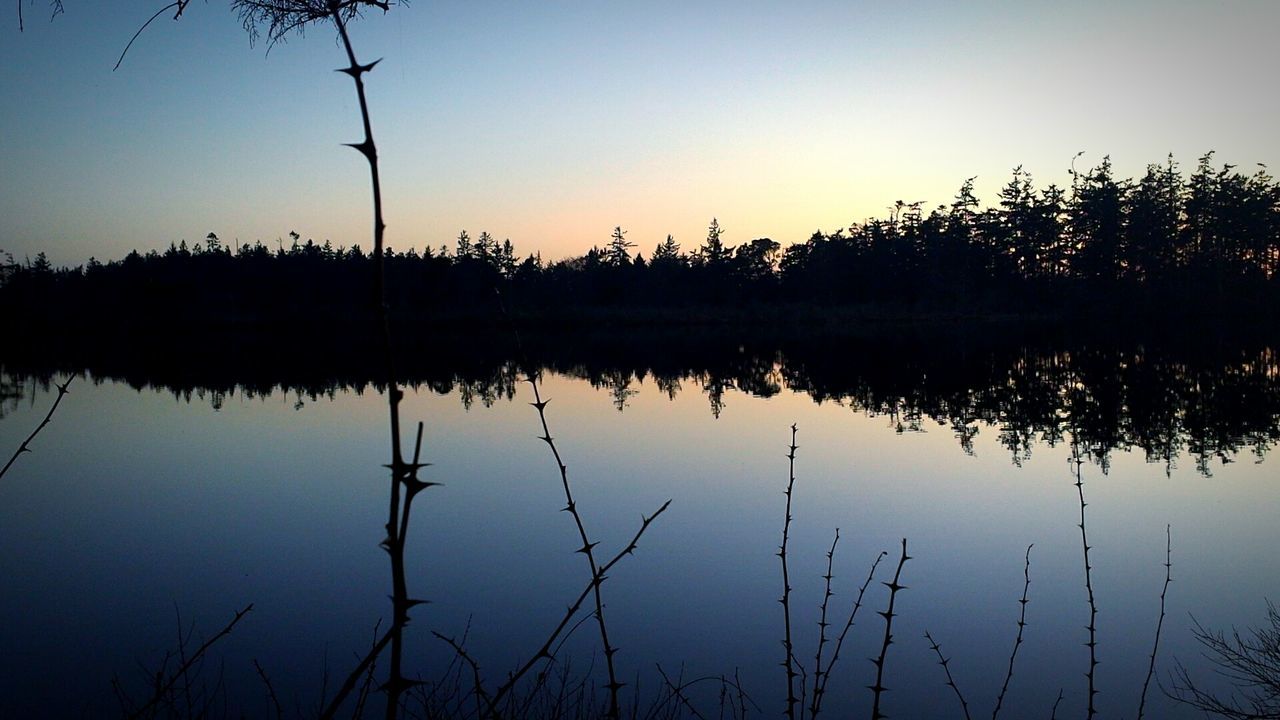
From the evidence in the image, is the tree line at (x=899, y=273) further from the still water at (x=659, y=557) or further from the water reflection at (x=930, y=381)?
the still water at (x=659, y=557)

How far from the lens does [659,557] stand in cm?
701

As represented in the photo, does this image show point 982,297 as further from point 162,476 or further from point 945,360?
point 162,476

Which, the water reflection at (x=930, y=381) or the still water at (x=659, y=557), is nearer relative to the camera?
the still water at (x=659, y=557)

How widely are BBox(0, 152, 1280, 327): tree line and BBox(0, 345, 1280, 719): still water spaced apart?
31113mm

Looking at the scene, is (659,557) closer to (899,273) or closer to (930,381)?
(930,381)

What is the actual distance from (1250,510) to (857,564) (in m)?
4.12

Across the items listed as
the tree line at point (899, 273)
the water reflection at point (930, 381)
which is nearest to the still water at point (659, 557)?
the water reflection at point (930, 381)

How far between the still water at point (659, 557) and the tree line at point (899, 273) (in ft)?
102

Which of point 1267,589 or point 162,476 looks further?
point 162,476

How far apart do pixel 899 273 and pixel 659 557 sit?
50.4 metres

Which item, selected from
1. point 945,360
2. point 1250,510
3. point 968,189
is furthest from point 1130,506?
point 968,189

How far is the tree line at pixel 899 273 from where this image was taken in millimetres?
47250

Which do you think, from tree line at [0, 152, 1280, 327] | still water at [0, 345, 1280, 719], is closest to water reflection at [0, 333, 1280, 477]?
still water at [0, 345, 1280, 719]

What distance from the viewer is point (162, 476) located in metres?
11.3
